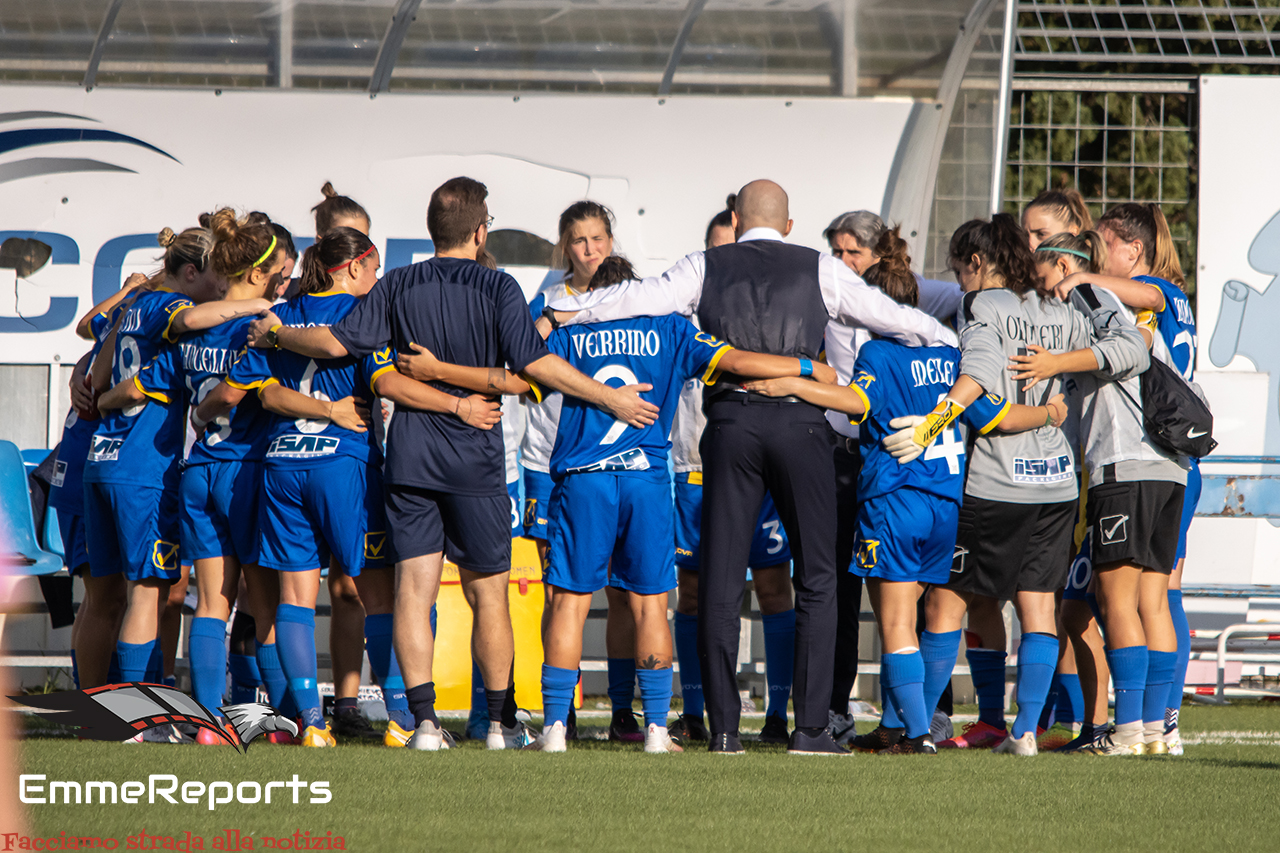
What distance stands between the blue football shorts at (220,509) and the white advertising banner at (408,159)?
273 cm

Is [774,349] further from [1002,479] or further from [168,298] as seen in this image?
[168,298]

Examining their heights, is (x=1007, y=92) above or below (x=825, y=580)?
above

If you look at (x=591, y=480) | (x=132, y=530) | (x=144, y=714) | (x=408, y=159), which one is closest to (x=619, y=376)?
(x=591, y=480)

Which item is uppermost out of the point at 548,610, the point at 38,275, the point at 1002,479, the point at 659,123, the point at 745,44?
the point at 745,44

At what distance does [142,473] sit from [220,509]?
409 millimetres

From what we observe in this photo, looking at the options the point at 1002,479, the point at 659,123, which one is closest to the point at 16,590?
the point at 1002,479

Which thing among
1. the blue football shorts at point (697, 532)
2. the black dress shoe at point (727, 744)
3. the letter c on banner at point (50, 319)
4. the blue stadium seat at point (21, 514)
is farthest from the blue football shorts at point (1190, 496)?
the letter c on banner at point (50, 319)

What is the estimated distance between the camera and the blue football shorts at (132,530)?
4875 millimetres

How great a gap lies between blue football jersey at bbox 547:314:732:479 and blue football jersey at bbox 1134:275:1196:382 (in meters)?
1.81

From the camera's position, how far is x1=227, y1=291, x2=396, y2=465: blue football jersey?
4.61m

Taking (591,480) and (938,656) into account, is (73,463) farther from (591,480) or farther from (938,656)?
(938,656)

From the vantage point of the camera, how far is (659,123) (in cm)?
741

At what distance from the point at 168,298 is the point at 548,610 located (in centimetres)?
178

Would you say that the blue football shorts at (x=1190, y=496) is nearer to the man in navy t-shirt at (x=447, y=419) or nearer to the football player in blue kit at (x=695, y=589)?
the football player in blue kit at (x=695, y=589)
